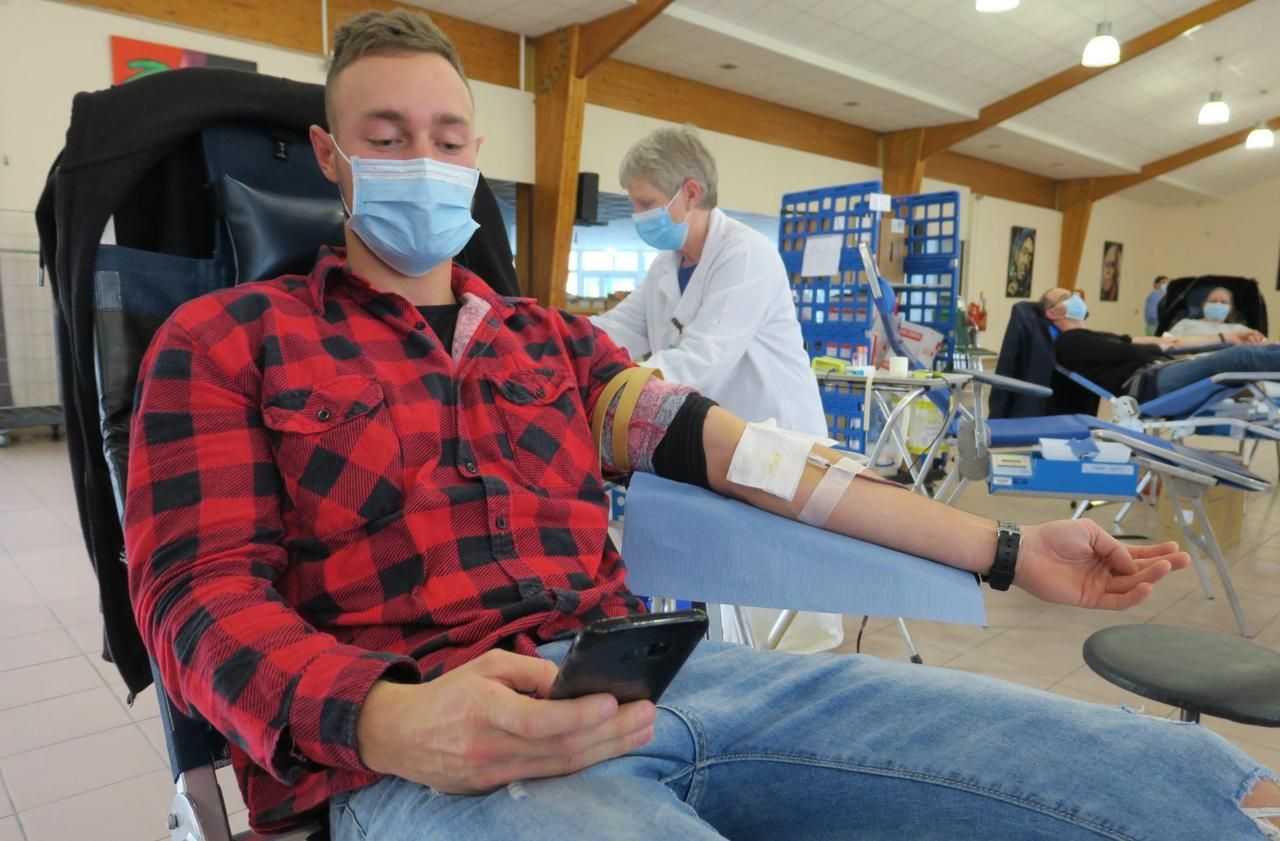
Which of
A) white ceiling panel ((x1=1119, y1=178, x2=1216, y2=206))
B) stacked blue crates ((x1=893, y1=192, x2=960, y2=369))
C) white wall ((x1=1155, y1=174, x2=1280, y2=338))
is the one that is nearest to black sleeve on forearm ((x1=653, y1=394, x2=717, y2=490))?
stacked blue crates ((x1=893, y1=192, x2=960, y2=369))

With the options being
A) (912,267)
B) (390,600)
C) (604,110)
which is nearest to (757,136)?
(604,110)

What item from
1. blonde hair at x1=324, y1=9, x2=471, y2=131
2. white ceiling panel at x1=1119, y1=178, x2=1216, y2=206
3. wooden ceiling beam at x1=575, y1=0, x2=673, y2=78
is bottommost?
blonde hair at x1=324, y1=9, x2=471, y2=131

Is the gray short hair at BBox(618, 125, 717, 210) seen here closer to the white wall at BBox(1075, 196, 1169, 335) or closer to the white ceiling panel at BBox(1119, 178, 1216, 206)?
the white wall at BBox(1075, 196, 1169, 335)

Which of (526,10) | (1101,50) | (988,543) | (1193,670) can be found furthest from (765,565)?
(1101,50)

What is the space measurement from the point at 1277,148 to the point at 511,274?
1681cm

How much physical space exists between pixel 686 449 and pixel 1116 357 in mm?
4190

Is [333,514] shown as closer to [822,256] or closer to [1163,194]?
[822,256]

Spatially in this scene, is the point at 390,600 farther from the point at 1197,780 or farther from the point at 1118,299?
the point at 1118,299

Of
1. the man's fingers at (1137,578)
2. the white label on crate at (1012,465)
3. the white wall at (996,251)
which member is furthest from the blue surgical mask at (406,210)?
the white wall at (996,251)

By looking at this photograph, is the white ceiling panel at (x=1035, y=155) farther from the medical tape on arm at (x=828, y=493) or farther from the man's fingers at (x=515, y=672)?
the man's fingers at (x=515, y=672)

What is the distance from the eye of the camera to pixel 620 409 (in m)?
1.12

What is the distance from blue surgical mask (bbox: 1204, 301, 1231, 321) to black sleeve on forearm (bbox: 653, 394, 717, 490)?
21.5 feet

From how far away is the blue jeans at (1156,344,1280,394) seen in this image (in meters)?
3.81

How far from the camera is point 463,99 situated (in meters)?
1.09
